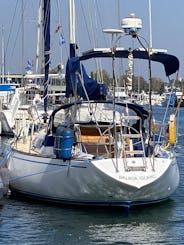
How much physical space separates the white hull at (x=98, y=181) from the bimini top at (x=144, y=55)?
2744 mm

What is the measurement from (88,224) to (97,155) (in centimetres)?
206

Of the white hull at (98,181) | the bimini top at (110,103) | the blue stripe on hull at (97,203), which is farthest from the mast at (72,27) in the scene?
the blue stripe on hull at (97,203)

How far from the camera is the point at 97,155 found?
16.8 m

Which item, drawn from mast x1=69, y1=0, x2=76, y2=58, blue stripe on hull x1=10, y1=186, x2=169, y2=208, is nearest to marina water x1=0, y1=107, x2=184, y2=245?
blue stripe on hull x1=10, y1=186, x2=169, y2=208

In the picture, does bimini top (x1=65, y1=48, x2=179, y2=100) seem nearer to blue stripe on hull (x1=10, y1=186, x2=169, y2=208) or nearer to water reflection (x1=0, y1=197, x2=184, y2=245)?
blue stripe on hull (x1=10, y1=186, x2=169, y2=208)

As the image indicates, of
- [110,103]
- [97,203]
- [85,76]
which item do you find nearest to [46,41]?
[85,76]

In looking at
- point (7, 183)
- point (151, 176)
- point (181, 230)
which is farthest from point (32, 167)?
point (181, 230)

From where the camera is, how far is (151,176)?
52.2ft

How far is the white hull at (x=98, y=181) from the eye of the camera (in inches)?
621

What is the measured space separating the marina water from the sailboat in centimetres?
30

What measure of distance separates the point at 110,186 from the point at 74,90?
12.2 ft

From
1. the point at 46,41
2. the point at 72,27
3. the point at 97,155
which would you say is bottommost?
the point at 97,155

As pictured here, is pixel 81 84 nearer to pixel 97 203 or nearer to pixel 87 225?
pixel 97 203

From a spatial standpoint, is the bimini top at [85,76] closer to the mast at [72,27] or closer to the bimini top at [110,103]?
the bimini top at [110,103]
